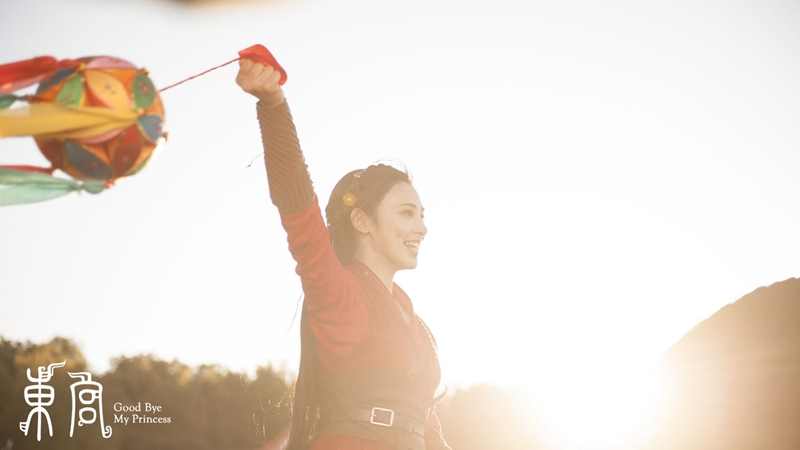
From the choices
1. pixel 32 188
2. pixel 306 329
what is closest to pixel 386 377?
pixel 306 329

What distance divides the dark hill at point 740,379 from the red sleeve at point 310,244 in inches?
89.2

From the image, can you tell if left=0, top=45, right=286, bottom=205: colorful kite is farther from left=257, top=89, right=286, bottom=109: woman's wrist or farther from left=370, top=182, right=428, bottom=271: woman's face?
left=370, top=182, right=428, bottom=271: woman's face

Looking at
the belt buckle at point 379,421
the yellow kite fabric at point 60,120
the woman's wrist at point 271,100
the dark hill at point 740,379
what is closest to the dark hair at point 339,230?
the belt buckle at point 379,421

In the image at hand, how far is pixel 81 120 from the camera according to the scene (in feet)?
9.70

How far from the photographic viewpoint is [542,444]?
14.9 ft

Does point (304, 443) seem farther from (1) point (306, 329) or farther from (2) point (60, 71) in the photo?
(2) point (60, 71)

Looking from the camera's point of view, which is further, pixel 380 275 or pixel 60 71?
pixel 380 275

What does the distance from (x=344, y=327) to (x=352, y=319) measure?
2.2 inches

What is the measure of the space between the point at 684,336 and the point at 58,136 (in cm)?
381

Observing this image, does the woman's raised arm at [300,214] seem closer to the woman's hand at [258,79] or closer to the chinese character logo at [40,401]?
the woman's hand at [258,79]

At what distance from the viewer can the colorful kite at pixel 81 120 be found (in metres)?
2.97

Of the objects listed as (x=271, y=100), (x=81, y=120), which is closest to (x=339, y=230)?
(x=271, y=100)

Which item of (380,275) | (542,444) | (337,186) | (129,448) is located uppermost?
(337,186)

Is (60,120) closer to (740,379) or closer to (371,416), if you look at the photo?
(371,416)
